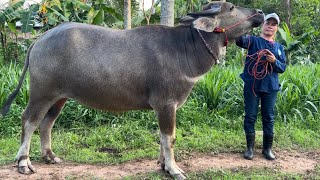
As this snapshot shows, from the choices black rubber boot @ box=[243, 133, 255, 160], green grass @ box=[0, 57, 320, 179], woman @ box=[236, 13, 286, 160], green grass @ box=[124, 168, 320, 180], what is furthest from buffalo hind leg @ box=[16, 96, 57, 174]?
black rubber boot @ box=[243, 133, 255, 160]

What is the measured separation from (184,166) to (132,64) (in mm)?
1411

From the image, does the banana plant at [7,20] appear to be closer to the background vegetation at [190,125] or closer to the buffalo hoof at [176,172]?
the background vegetation at [190,125]

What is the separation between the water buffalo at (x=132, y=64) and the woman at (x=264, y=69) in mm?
431

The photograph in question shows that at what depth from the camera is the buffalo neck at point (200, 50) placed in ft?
14.1

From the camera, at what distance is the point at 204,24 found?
4.14 m

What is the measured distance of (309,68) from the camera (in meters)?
8.06

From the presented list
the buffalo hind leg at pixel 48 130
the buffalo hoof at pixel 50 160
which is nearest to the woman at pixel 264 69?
the buffalo hind leg at pixel 48 130

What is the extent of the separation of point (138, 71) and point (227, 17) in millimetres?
1183

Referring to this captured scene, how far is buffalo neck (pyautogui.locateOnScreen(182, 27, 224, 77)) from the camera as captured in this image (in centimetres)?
429

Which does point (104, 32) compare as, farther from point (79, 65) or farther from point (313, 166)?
point (313, 166)

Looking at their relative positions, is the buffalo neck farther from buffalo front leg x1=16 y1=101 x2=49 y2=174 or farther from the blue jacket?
buffalo front leg x1=16 y1=101 x2=49 y2=174

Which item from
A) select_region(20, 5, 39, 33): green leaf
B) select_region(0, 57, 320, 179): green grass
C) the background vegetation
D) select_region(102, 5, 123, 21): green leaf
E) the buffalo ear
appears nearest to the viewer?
the buffalo ear

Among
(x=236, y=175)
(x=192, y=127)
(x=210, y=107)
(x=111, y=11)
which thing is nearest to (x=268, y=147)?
(x=236, y=175)

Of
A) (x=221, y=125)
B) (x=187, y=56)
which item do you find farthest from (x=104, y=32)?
(x=221, y=125)
